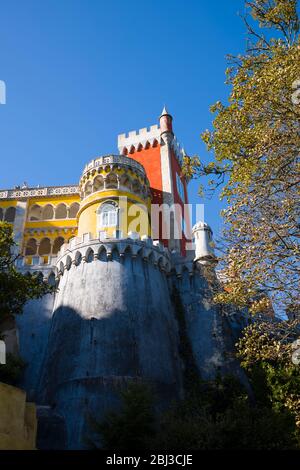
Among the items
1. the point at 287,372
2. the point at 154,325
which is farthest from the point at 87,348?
the point at 287,372

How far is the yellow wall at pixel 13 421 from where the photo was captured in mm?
12578

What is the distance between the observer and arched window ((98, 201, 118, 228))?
104 ft

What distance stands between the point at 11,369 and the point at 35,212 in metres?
19.6

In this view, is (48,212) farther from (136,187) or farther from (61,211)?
(136,187)

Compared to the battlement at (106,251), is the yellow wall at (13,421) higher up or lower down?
lower down

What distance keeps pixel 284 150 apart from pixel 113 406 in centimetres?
1467

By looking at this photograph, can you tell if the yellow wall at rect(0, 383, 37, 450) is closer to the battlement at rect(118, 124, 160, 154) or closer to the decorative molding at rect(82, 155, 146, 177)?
the decorative molding at rect(82, 155, 146, 177)

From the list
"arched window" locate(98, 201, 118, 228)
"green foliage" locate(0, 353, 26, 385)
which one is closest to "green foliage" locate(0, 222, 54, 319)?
"green foliage" locate(0, 353, 26, 385)

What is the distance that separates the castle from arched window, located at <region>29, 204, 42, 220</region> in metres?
9.39

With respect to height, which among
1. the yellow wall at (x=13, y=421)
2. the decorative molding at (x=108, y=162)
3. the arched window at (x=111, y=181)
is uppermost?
the decorative molding at (x=108, y=162)

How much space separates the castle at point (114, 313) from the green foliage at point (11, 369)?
78cm

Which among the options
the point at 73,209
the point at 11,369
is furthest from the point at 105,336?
the point at 73,209

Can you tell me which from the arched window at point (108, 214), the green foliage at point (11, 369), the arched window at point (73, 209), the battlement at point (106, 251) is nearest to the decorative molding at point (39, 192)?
the arched window at point (73, 209)

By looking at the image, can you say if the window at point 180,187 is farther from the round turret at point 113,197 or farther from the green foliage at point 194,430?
the green foliage at point 194,430
